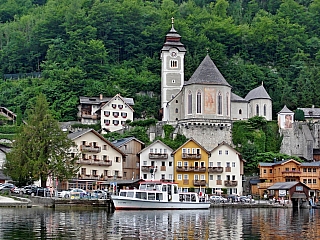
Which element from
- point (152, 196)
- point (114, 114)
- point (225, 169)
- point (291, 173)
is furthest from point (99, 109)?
point (152, 196)

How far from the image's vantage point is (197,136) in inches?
3369

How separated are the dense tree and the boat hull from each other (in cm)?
552

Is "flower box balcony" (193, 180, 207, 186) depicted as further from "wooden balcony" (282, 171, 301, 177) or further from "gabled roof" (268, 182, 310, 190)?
"wooden balcony" (282, 171, 301, 177)

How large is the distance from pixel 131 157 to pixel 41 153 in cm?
2170

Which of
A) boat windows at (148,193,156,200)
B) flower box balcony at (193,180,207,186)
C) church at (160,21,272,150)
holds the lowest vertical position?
boat windows at (148,193,156,200)

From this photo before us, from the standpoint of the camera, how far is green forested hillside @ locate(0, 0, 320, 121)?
356 ft

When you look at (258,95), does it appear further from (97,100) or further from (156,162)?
(97,100)

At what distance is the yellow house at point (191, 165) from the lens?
255ft

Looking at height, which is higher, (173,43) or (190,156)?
(173,43)

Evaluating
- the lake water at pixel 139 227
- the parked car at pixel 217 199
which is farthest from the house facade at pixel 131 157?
the lake water at pixel 139 227

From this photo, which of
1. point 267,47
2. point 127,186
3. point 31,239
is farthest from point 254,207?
point 267,47

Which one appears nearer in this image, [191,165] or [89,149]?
[89,149]

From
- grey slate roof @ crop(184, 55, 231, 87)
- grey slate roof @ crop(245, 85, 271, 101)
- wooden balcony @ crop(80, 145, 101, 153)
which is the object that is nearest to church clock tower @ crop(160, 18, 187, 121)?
grey slate roof @ crop(245, 85, 271, 101)

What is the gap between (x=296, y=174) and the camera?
79688mm
